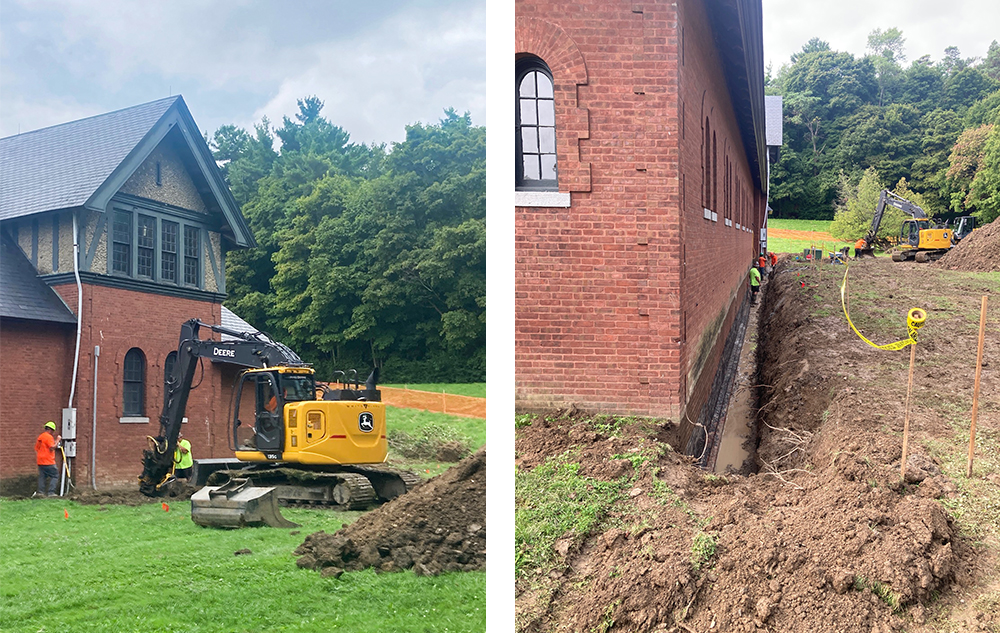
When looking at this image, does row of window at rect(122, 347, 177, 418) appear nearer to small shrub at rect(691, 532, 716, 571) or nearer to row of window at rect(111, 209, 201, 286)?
row of window at rect(111, 209, 201, 286)

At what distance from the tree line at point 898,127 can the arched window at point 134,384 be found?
A: 1176cm

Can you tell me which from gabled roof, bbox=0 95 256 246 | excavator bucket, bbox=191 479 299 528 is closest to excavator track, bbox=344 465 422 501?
excavator bucket, bbox=191 479 299 528

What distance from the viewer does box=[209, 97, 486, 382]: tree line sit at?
4.63 metres

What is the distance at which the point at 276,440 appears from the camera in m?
5.60

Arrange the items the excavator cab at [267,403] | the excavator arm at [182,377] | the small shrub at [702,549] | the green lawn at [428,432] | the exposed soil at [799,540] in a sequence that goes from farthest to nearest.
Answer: the excavator cab at [267,403]
the green lawn at [428,432]
the excavator arm at [182,377]
the small shrub at [702,549]
the exposed soil at [799,540]

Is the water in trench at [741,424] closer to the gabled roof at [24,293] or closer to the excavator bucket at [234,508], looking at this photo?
the excavator bucket at [234,508]

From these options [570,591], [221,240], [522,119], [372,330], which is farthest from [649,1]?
[570,591]

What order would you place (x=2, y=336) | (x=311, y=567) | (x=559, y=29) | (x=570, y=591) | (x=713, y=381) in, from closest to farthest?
(x=570, y=591) → (x=2, y=336) → (x=311, y=567) → (x=559, y=29) → (x=713, y=381)

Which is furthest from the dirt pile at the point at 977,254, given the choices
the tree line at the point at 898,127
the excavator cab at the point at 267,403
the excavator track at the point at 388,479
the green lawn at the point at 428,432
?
the excavator cab at the point at 267,403

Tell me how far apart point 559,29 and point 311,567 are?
467 centimetres

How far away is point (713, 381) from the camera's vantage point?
33.7ft

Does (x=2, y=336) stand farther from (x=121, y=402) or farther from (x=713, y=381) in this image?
(x=713, y=381)

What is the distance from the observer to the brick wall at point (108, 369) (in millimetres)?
4195

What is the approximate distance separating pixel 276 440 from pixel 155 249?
6.31 ft
